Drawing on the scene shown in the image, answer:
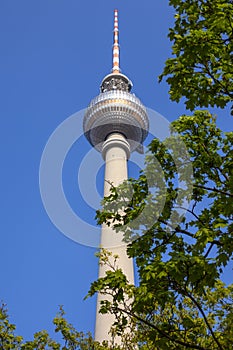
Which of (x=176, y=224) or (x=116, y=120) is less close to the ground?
(x=116, y=120)

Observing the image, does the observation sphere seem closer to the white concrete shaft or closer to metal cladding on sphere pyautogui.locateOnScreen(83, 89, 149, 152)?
metal cladding on sphere pyautogui.locateOnScreen(83, 89, 149, 152)

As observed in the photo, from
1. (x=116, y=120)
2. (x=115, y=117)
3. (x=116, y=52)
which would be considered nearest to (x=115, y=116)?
(x=115, y=117)

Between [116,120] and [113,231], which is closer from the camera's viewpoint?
[113,231]

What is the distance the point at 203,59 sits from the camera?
1089 centimetres

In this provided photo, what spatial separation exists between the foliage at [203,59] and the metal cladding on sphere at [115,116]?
183 ft

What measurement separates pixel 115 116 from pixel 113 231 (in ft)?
76.0

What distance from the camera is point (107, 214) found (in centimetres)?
1180

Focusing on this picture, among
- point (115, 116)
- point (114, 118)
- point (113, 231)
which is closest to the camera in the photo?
point (113, 231)

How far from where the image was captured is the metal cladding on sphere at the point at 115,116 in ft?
222

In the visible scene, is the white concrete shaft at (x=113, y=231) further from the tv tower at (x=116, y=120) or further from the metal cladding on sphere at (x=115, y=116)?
the metal cladding on sphere at (x=115, y=116)

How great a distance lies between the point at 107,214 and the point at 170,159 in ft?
7.35

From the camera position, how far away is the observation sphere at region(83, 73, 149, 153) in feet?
222

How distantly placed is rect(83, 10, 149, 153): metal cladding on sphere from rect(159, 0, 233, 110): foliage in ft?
183

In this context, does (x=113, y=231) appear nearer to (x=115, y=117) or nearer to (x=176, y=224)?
(x=115, y=117)
